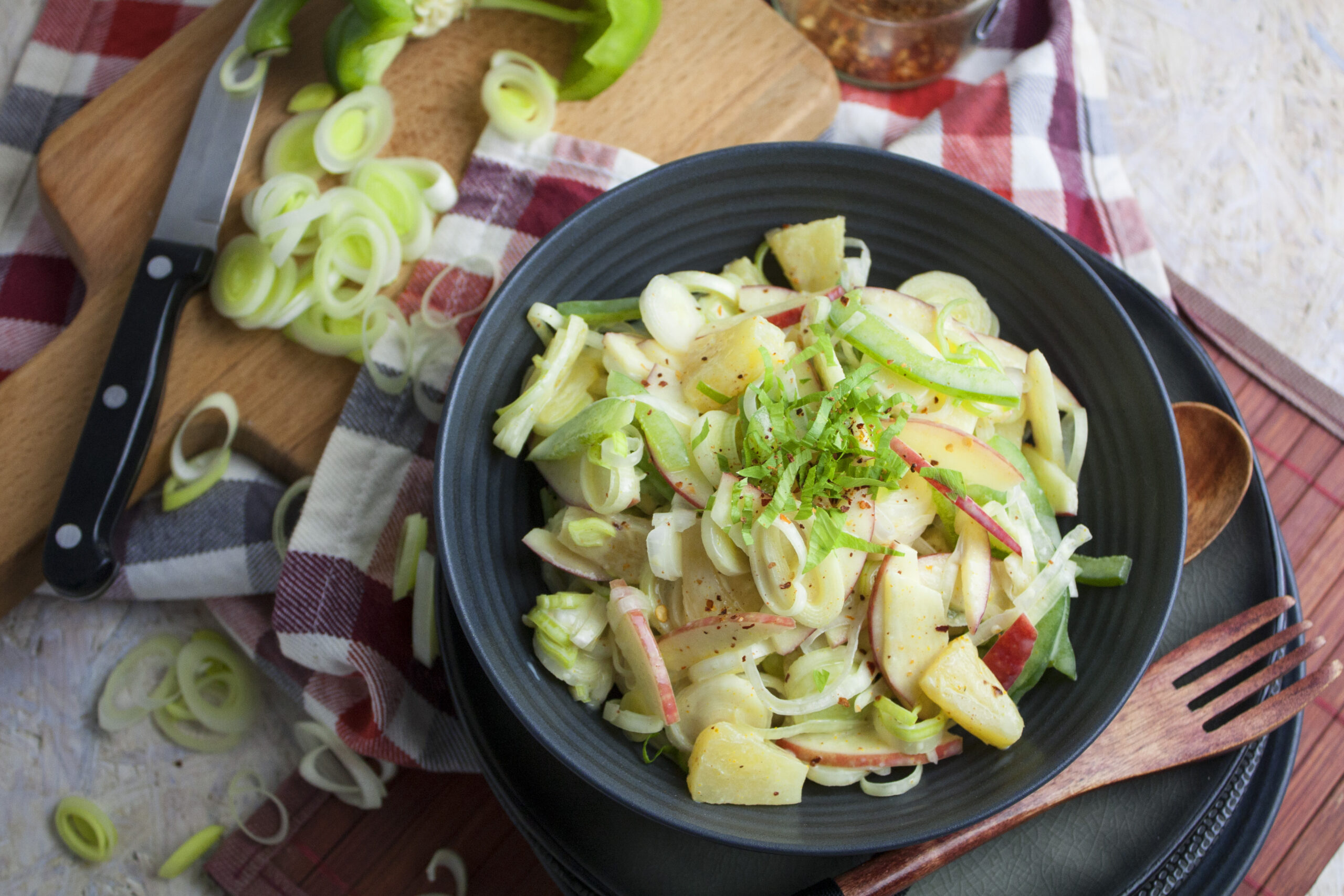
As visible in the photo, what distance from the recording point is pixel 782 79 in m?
2.40

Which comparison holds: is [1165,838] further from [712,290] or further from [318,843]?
[318,843]

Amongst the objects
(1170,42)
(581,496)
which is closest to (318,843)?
(581,496)

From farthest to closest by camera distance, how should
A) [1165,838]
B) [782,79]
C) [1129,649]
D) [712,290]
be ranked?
[782,79], [712,290], [1165,838], [1129,649]

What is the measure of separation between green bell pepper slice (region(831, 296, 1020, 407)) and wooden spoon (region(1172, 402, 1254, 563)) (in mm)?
478

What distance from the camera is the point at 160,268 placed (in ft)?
6.92

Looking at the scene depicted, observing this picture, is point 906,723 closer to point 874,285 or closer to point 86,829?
point 874,285

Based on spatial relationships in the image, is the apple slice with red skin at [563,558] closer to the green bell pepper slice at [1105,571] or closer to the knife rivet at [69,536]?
→ the green bell pepper slice at [1105,571]

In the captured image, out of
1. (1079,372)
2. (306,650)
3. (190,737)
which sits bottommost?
(190,737)

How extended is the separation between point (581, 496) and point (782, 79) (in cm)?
130

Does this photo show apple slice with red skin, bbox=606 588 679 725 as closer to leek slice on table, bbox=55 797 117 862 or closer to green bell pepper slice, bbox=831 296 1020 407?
green bell pepper slice, bbox=831 296 1020 407

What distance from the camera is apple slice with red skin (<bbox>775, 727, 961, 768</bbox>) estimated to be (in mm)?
1617

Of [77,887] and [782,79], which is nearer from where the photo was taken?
[77,887]

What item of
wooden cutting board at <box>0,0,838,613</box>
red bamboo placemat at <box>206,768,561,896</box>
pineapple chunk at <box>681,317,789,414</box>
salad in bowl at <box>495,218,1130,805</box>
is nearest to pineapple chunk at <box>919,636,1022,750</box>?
salad in bowl at <box>495,218,1130,805</box>

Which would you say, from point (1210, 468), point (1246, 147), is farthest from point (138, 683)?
point (1246, 147)
